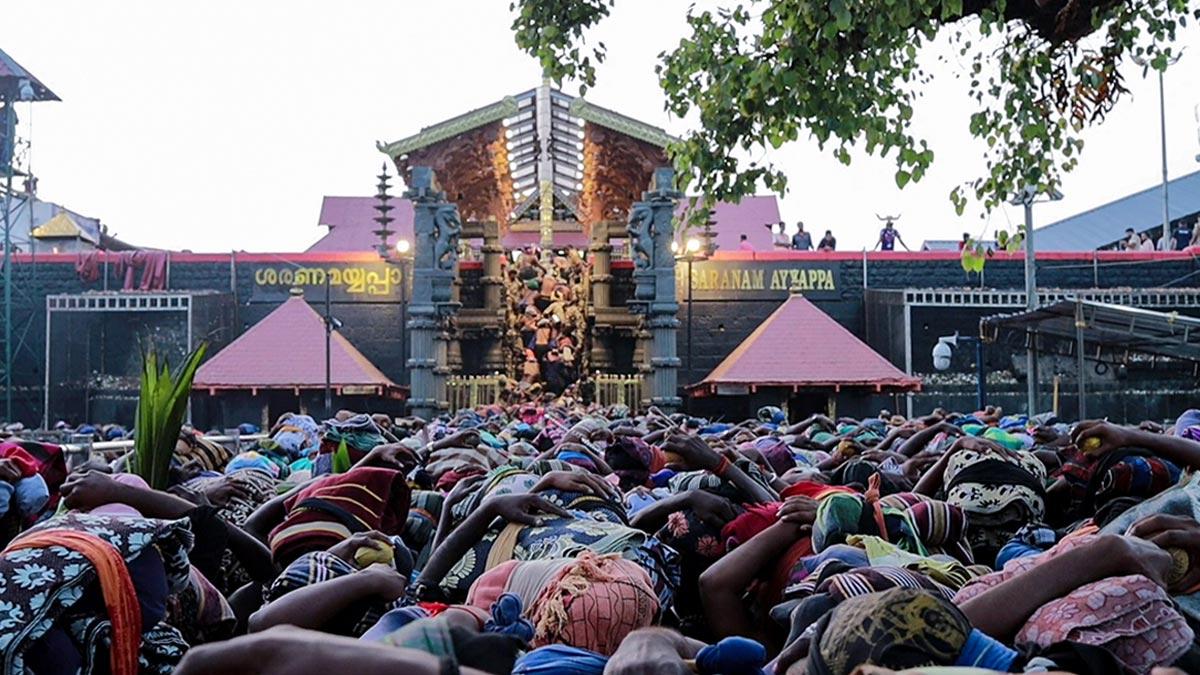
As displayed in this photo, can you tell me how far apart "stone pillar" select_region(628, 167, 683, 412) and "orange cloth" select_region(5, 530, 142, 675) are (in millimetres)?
20808

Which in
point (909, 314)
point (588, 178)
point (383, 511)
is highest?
point (588, 178)

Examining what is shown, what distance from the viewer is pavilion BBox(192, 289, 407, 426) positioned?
79.8 ft

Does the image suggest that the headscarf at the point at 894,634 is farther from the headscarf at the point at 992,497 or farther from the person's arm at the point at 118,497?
the headscarf at the point at 992,497

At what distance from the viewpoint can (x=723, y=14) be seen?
7492mm

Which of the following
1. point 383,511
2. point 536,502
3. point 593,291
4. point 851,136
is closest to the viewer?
point 536,502

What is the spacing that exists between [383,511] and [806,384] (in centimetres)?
2035

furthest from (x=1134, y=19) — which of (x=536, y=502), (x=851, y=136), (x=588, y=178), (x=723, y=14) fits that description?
(x=588, y=178)

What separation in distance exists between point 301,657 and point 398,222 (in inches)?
1321

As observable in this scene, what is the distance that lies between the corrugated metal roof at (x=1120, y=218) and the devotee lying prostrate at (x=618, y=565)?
34.4 metres

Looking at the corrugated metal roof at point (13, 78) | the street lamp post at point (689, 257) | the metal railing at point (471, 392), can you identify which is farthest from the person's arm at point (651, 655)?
the corrugated metal roof at point (13, 78)

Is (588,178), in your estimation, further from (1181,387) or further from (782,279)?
(1181,387)

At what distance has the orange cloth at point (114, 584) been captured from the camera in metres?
2.93

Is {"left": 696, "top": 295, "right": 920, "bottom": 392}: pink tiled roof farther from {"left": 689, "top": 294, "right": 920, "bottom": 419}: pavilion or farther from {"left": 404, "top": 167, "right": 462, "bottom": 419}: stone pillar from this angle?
{"left": 404, "top": 167, "right": 462, "bottom": 419}: stone pillar

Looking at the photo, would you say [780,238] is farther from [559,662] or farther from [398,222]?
[559,662]
